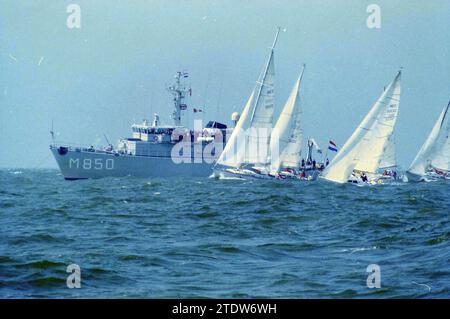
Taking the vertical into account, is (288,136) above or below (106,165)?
above

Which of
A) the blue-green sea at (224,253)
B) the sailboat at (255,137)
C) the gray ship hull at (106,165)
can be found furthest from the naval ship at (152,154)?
the blue-green sea at (224,253)

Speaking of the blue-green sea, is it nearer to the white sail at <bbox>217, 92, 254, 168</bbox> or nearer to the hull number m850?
the white sail at <bbox>217, 92, 254, 168</bbox>

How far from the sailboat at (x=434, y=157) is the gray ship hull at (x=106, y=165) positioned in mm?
27120

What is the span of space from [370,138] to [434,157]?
19.4m

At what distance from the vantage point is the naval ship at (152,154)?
282 feet

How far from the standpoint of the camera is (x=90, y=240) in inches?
808

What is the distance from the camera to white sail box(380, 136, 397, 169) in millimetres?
66375

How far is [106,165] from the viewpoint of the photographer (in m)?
86.2

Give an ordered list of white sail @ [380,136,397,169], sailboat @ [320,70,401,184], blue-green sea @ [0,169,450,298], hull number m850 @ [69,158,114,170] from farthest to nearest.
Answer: hull number m850 @ [69,158,114,170] → white sail @ [380,136,397,169] → sailboat @ [320,70,401,184] → blue-green sea @ [0,169,450,298]

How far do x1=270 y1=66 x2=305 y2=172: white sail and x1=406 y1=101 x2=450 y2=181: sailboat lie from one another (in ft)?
41.9

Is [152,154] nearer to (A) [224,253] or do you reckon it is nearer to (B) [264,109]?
(B) [264,109]

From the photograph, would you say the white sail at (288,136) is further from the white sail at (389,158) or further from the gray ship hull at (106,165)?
the gray ship hull at (106,165)

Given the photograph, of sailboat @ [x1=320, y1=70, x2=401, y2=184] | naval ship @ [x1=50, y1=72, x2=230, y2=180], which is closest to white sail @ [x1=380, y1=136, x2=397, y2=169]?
sailboat @ [x1=320, y1=70, x2=401, y2=184]

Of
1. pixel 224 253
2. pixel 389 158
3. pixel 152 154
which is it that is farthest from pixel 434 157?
pixel 224 253
